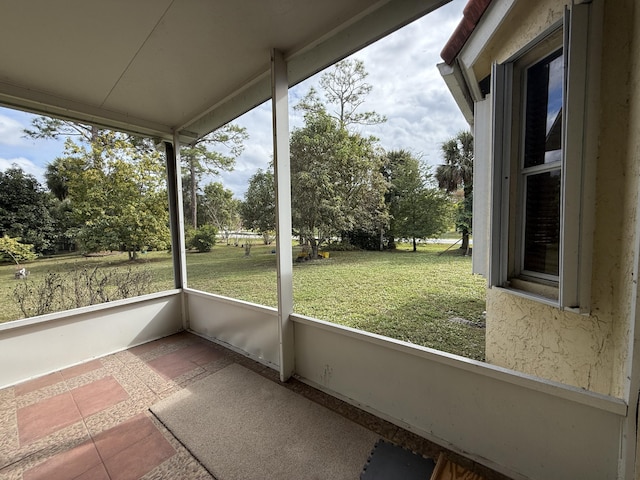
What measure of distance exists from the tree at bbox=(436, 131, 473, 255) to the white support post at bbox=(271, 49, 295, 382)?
379cm

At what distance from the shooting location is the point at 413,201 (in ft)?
18.6

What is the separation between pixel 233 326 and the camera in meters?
2.64

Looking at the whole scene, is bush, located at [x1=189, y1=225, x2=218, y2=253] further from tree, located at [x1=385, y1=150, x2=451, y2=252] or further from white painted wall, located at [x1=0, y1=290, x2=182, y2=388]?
tree, located at [x1=385, y1=150, x2=451, y2=252]

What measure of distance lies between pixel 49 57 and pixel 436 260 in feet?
19.7

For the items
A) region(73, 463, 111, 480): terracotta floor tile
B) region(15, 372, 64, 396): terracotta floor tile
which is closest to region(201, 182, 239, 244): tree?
region(15, 372, 64, 396): terracotta floor tile

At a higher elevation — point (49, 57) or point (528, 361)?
point (49, 57)

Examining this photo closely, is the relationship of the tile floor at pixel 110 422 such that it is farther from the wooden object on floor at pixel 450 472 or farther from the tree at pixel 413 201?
the tree at pixel 413 201

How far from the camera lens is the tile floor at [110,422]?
1.35m

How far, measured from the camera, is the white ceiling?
1.39 meters

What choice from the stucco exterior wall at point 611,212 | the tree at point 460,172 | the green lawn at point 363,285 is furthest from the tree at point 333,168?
the stucco exterior wall at point 611,212

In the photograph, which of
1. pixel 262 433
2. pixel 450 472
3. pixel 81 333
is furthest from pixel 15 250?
pixel 450 472

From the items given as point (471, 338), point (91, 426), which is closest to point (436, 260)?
point (471, 338)

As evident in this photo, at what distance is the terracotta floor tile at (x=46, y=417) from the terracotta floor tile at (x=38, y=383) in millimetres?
294

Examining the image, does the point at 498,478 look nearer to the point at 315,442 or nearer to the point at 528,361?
the point at 528,361
